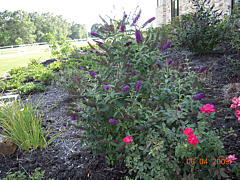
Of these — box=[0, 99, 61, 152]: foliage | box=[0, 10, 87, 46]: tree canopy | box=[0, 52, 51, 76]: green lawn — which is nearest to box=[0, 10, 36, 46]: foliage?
box=[0, 10, 87, 46]: tree canopy

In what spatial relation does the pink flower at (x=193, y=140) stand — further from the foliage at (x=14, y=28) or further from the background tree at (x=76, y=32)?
the background tree at (x=76, y=32)

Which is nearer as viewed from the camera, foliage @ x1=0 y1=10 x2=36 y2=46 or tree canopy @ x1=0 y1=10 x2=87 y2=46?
foliage @ x1=0 y1=10 x2=36 y2=46

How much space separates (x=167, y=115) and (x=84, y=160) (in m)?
1.08

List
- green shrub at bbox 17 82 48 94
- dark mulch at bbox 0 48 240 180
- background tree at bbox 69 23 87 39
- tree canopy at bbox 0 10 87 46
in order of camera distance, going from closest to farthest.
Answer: dark mulch at bbox 0 48 240 180, green shrub at bbox 17 82 48 94, tree canopy at bbox 0 10 87 46, background tree at bbox 69 23 87 39

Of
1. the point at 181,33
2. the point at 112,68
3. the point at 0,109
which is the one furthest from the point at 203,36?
the point at 0,109

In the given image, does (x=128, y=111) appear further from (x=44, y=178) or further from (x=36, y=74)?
(x=36, y=74)

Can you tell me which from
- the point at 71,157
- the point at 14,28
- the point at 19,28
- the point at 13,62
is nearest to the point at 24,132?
the point at 71,157

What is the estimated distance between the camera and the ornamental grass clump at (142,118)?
1.47m

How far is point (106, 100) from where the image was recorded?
61.1 inches

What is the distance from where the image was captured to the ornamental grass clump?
147 centimetres

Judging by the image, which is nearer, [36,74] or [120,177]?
[120,177]

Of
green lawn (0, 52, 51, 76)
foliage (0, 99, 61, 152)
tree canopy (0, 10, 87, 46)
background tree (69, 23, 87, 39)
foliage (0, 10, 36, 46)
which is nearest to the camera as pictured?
foliage (0, 99, 61, 152)
